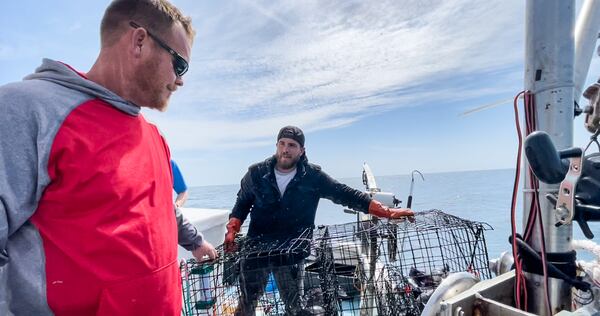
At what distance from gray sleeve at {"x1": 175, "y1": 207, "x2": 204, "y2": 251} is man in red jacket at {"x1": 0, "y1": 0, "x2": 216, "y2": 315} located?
13.5 inches

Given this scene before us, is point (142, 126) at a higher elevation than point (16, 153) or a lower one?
higher

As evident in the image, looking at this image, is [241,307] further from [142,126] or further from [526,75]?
[526,75]

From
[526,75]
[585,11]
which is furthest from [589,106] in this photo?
[585,11]

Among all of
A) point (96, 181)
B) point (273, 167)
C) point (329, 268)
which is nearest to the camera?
point (96, 181)

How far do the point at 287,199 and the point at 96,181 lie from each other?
1574 millimetres

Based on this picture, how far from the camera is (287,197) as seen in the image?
87.8 inches

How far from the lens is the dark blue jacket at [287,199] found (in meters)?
2.23

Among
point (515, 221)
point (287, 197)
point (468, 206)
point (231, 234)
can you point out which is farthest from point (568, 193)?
point (468, 206)

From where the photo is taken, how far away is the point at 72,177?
27.5 inches


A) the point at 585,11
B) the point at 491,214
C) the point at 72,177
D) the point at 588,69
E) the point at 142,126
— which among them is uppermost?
the point at 585,11

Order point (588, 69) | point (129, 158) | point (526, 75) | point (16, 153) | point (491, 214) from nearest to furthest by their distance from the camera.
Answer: point (16, 153)
point (129, 158)
point (526, 75)
point (588, 69)
point (491, 214)

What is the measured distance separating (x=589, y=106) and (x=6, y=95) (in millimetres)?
1818

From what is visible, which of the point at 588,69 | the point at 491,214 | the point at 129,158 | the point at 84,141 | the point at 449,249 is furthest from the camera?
the point at 491,214

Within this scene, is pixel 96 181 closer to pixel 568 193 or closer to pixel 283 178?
pixel 568 193
